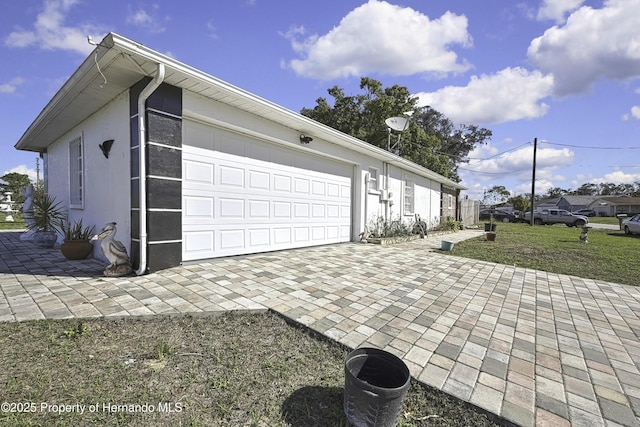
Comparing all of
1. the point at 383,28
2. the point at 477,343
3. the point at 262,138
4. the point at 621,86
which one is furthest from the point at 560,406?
the point at 621,86

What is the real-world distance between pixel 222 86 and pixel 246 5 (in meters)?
2.18

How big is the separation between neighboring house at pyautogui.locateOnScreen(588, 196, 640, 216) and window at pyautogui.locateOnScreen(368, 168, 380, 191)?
190ft

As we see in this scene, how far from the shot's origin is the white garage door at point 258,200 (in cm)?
454

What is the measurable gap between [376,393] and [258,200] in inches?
181

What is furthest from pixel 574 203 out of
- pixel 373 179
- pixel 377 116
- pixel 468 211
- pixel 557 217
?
pixel 373 179

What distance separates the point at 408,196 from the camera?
36.4 feet

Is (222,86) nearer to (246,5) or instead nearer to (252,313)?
(246,5)

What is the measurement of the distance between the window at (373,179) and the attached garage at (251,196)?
5.03 ft

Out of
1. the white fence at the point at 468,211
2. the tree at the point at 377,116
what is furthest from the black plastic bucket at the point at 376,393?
the white fence at the point at 468,211

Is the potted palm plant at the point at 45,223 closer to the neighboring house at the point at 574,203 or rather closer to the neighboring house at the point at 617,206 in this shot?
the neighboring house at the point at 574,203

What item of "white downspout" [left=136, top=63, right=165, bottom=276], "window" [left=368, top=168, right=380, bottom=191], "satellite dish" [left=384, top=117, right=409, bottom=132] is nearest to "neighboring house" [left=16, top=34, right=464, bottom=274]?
"white downspout" [left=136, top=63, right=165, bottom=276]

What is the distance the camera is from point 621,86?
10.9 m

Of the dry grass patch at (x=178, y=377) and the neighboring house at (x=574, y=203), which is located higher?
the neighboring house at (x=574, y=203)

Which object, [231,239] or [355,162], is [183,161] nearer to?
[231,239]
